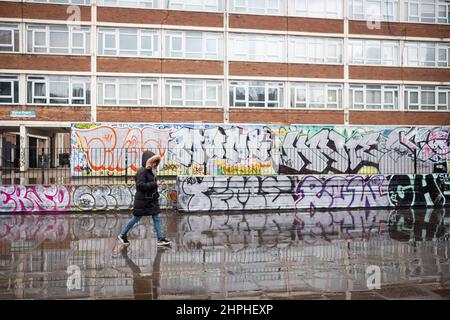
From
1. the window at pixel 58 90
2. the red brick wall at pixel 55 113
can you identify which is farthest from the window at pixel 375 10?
the red brick wall at pixel 55 113

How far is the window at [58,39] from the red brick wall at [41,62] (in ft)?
1.49

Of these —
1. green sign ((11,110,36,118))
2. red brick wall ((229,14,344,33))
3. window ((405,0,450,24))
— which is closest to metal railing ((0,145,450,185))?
green sign ((11,110,36,118))

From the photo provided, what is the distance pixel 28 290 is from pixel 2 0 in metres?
25.2

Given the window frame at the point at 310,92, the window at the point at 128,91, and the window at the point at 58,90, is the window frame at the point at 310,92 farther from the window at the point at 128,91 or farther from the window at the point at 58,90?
the window at the point at 58,90

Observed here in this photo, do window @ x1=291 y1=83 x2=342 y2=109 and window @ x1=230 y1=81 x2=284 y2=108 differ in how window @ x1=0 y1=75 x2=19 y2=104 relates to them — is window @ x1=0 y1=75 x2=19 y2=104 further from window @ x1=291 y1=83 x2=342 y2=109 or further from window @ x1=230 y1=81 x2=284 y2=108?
window @ x1=291 y1=83 x2=342 y2=109

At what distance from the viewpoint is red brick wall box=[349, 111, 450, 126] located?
2714 centimetres

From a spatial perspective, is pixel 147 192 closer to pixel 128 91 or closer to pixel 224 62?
pixel 128 91

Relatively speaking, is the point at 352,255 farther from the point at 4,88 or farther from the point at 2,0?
the point at 2,0

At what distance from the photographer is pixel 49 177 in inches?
564

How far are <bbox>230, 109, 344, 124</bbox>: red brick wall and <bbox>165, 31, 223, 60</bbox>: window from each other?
4.14m

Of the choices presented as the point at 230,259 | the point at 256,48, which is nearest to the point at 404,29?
the point at 256,48

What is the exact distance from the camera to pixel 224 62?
84.8 feet
